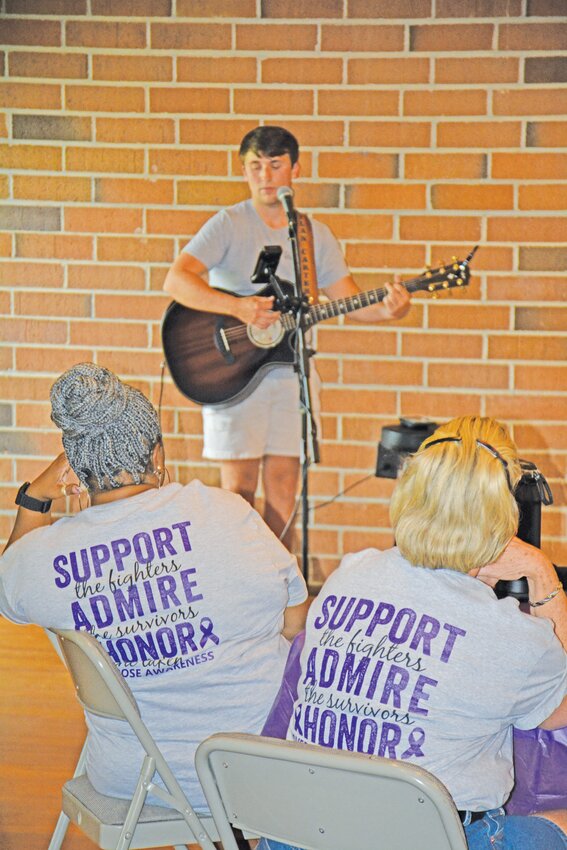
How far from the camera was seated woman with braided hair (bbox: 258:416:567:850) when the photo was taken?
4.36 ft

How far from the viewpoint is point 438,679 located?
1.33 meters

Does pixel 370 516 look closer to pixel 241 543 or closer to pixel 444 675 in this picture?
pixel 241 543

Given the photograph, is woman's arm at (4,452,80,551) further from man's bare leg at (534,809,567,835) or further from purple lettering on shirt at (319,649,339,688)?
man's bare leg at (534,809,567,835)

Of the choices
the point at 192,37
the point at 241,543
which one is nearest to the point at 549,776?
the point at 241,543

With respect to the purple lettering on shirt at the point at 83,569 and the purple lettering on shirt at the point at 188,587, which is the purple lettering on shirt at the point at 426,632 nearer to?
the purple lettering on shirt at the point at 188,587

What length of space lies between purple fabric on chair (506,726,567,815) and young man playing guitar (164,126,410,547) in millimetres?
2218

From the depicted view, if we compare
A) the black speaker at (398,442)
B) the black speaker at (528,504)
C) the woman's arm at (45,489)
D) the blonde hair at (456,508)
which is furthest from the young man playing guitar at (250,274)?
the blonde hair at (456,508)

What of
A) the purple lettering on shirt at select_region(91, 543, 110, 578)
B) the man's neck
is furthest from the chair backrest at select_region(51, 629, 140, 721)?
the man's neck

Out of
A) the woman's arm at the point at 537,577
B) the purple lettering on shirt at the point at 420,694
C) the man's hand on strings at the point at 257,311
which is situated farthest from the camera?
the man's hand on strings at the point at 257,311

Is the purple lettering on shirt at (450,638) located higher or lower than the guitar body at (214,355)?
lower

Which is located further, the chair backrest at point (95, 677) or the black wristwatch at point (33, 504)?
the black wristwatch at point (33, 504)

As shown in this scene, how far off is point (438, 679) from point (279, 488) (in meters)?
2.56

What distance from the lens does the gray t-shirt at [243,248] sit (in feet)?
12.1

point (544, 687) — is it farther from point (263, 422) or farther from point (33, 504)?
point (263, 422)
